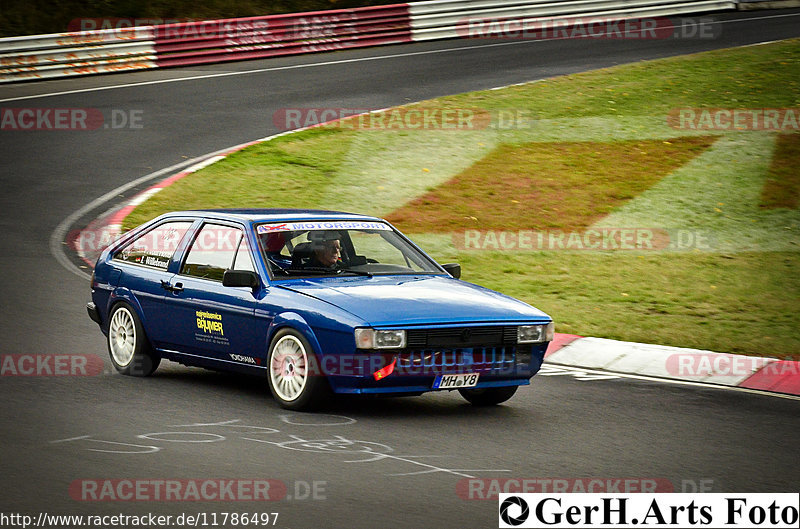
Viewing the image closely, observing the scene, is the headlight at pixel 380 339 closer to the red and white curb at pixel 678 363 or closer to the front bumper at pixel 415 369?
the front bumper at pixel 415 369

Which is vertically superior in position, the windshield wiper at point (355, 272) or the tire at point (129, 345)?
the windshield wiper at point (355, 272)

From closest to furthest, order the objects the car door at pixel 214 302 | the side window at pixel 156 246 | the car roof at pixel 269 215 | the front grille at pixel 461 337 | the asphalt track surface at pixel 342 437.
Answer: the asphalt track surface at pixel 342 437
the front grille at pixel 461 337
the car door at pixel 214 302
the car roof at pixel 269 215
the side window at pixel 156 246

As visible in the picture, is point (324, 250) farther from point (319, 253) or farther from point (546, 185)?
point (546, 185)

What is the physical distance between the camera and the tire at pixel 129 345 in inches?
381

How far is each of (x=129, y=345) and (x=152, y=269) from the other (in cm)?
66

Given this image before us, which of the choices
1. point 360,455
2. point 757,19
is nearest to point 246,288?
point 360,455

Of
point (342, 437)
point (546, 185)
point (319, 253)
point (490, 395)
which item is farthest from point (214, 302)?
point (546, 185)

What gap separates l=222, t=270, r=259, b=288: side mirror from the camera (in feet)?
Answer: 28.5

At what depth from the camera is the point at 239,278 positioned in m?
8.67

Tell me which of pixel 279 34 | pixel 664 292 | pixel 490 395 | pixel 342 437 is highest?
pixel 279 34

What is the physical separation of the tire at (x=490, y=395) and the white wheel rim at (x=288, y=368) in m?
1.50

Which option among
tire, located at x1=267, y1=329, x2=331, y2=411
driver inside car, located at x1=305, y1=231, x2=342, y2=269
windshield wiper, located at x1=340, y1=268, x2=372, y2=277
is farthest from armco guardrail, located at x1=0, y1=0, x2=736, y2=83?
tire, located at x1=267, y1=329, x2=331, y2=411

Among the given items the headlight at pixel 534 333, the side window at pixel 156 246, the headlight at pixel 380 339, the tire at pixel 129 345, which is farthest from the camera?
the side window at pixel 156 246

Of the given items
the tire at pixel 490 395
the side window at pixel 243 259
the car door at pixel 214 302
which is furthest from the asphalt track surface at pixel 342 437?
the side window at pixel 243 259
